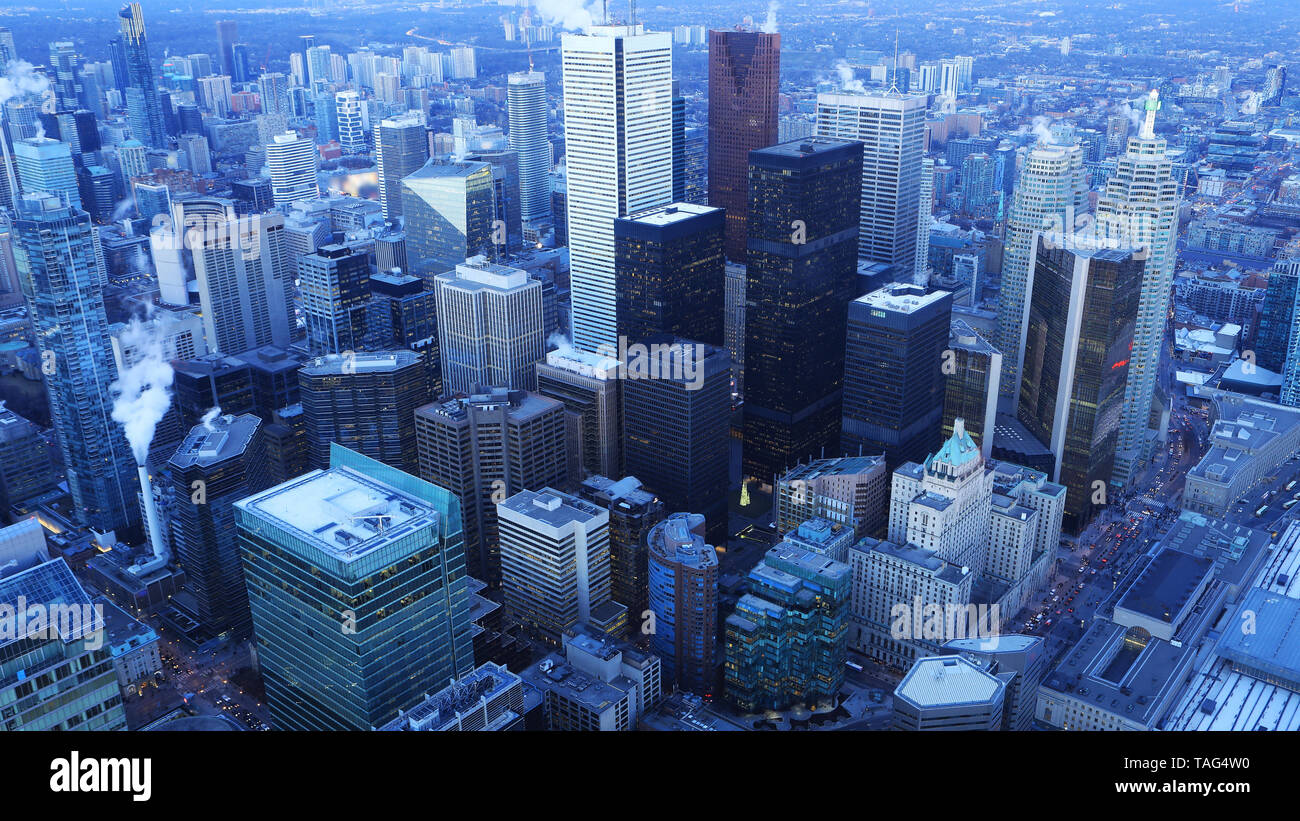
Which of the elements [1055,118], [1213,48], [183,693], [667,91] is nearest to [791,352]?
[667,91]

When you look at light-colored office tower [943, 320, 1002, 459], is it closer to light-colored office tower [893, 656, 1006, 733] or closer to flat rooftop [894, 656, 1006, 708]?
flat rooftop [894, 656, 1006, 708]

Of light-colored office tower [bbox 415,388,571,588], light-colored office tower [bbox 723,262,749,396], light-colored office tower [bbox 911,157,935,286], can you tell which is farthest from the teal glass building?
light-colored office tower [bbox 911,157,935,286]

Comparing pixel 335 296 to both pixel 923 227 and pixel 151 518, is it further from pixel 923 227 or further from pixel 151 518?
pixel 923 227

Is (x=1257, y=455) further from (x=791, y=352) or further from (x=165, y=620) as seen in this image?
(x=165, y=620)

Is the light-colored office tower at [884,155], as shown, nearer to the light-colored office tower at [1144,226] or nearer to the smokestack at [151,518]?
the light-colored office tower at [1144,226]

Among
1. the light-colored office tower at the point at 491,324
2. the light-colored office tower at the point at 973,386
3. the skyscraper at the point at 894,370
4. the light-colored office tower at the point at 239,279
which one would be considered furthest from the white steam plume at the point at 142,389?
the light-colored office tower at the point at 973,386

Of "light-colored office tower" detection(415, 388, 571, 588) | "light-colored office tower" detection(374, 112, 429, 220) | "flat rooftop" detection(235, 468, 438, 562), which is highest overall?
"light-colored office tower" detection(374, 112, 429, 220)

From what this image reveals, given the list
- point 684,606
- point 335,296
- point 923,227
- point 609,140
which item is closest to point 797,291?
point 609,140

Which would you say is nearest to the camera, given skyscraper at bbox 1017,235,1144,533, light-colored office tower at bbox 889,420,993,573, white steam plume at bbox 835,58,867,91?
light-colored office tower at bbox 889,420,993,573
